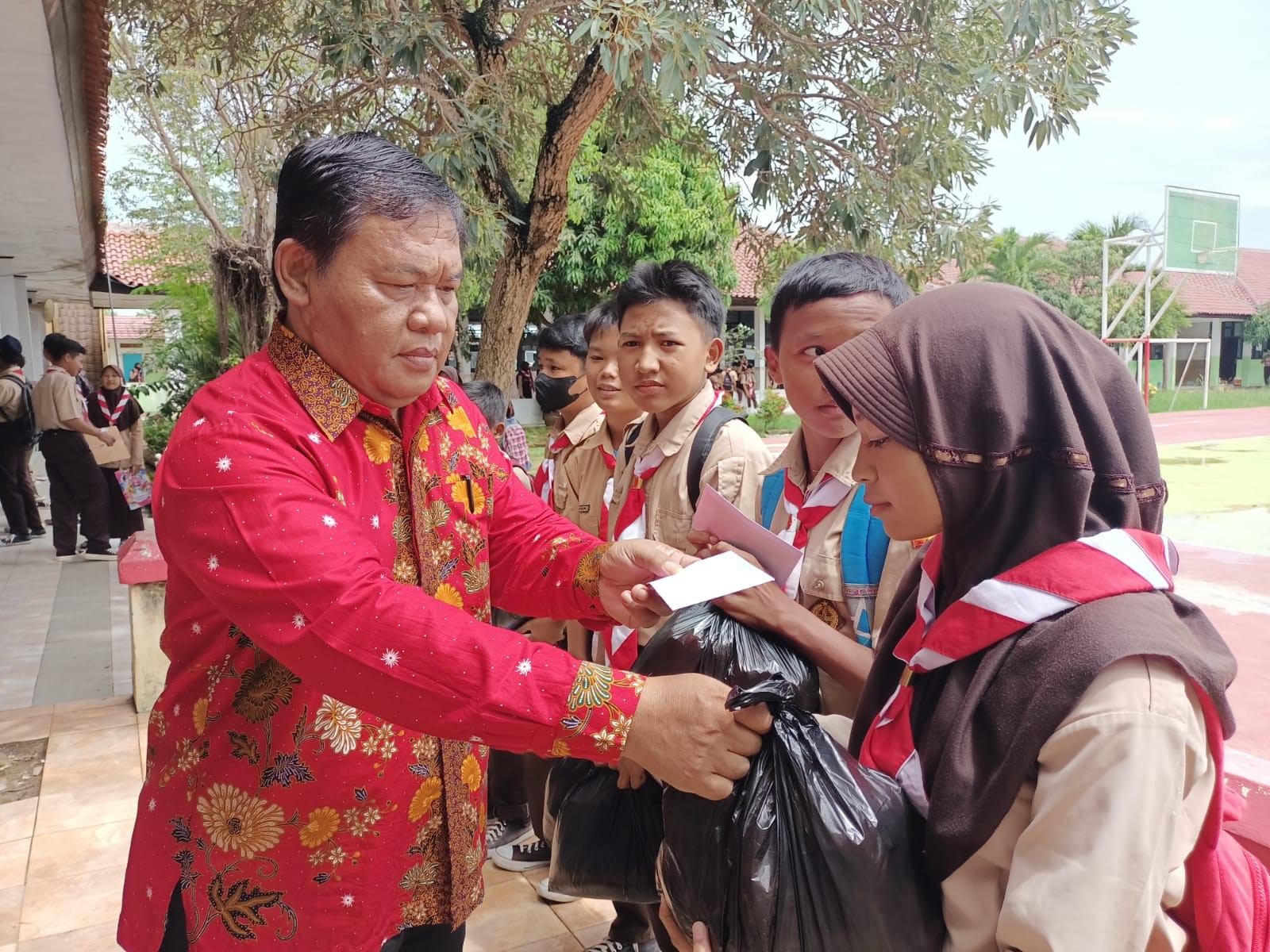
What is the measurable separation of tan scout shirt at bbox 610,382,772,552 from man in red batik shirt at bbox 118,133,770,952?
39.1 inches

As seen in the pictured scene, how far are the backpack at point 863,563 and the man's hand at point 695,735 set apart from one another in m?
0.65

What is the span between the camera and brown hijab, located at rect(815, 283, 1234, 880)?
1.05 metres

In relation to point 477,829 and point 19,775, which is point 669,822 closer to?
point 477,829

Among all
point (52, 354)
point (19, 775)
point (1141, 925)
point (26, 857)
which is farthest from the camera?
point (52, 354)

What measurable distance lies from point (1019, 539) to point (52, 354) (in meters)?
9.25

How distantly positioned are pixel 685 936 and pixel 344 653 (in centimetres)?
63

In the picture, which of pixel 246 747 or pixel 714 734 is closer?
pixel 714 734

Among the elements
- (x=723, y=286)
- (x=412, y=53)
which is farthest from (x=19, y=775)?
(x=723, y=286)

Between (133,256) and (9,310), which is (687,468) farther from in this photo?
(133,256)

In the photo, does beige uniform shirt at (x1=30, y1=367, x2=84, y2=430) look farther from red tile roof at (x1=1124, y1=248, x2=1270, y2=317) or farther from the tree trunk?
red tile roof at (x1=1124, y1=248, x2=1270, y2=317)

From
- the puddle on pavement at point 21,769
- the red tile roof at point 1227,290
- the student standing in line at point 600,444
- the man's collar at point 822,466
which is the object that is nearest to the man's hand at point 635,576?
the man's collar at point 822,466

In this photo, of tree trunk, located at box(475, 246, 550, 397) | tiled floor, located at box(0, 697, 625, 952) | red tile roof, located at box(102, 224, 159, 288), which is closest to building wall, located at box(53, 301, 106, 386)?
red tile roof, located at box(102, 224, 159, 288)

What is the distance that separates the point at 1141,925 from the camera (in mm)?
983

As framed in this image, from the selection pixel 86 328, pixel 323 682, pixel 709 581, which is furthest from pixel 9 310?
pixel 86 328
